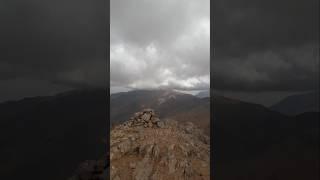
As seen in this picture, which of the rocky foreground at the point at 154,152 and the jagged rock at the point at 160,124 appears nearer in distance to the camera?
the rocky foreground at the point at 154,152

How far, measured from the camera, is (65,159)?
14891mm

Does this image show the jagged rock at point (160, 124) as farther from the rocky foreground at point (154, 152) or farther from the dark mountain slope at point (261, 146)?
the dark mountain slope at point (261, 146)

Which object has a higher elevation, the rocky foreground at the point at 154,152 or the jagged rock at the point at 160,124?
the jagged rock at the point at 160,124

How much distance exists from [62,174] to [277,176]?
9.14 meters

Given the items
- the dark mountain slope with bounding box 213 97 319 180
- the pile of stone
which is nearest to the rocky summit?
the pile of stone

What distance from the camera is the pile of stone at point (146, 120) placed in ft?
97.8

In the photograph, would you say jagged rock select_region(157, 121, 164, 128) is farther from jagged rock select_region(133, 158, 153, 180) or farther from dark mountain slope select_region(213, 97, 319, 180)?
dark mountain slope select_region(213, 97, 319, 180)

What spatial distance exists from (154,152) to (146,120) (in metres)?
4.52

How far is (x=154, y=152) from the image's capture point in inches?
1029

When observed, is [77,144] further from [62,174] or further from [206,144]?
[206,144]

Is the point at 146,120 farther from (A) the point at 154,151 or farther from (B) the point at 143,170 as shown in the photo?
(B) the point at 143,170

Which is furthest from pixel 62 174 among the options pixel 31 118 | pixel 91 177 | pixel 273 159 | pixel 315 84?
pixel 315 84

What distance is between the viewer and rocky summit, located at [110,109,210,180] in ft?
82.2

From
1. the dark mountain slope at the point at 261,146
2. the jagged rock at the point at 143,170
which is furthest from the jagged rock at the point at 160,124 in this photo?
the dark mountain slope at the point at 261,146
